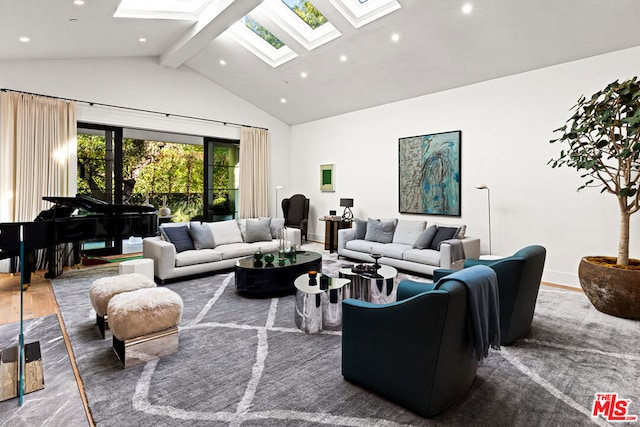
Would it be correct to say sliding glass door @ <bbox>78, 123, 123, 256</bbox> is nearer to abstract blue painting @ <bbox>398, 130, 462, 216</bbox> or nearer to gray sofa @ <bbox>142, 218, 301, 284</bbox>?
gray sofa @ <bbox>142, 218, 301, 284</bbox>

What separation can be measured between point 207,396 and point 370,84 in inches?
221

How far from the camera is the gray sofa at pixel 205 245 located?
15.1 ft

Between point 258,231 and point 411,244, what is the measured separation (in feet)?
8.74

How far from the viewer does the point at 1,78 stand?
199 inches

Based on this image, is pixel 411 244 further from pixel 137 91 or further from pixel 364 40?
pixel 137 91

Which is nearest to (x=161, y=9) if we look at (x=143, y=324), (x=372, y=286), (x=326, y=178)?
(x=143, y=324)

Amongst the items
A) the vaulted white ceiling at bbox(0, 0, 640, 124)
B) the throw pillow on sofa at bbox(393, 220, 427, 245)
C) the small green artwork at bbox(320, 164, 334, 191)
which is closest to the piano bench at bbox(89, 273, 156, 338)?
the vaulted white ceiling at bbox(0, 0, 640, 124)

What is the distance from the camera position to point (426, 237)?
5258mm

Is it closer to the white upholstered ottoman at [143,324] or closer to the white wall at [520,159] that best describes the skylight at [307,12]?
the white wall at [520,159]

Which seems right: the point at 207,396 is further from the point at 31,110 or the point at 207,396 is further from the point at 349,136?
the point at 349,136

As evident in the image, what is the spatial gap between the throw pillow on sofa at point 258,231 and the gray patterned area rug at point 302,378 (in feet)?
8.28

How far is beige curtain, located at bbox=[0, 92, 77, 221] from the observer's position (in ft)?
16.7

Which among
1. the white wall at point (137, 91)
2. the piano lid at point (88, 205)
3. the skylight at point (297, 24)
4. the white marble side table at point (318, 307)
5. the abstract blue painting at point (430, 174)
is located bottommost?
the white marble side table at point (318, 307)

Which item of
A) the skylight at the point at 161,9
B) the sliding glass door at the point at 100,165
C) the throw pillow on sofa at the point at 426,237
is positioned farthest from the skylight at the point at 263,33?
the throw pillow on sofa at the point at 426,237
